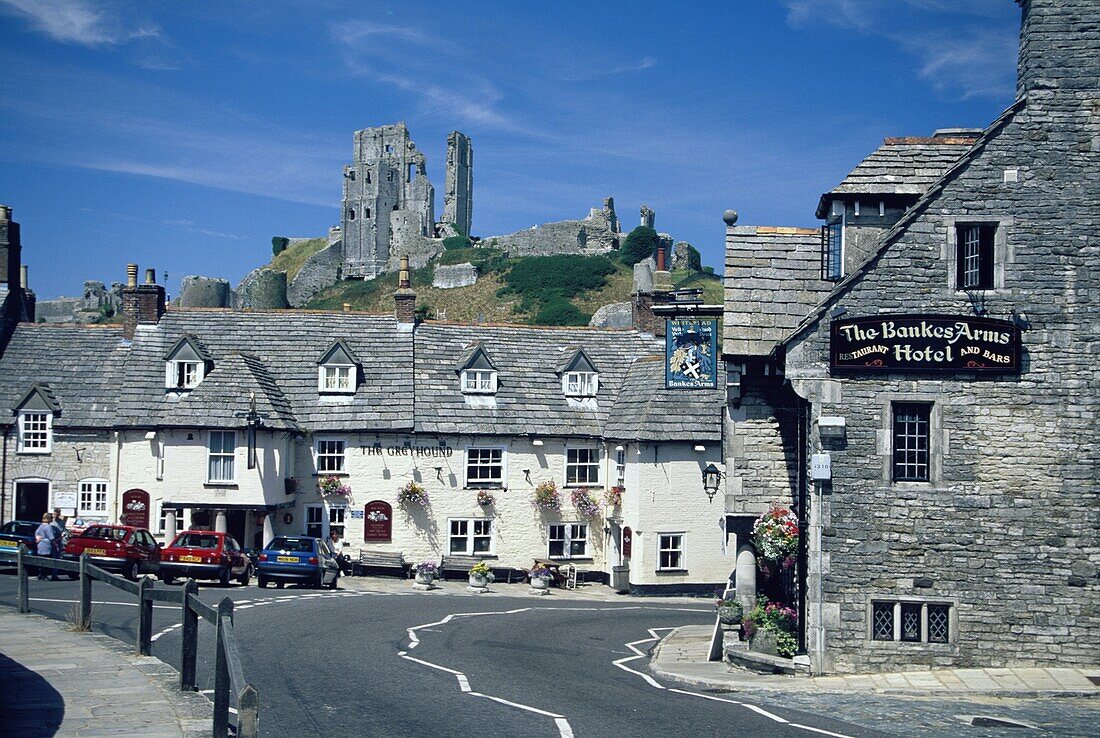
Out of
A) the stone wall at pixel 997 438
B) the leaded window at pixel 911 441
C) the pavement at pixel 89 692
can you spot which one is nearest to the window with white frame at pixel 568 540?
the stone wall at pixel 997 438

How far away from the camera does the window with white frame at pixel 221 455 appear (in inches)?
1486

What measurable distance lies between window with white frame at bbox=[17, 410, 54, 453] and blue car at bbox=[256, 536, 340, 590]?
36.8ft

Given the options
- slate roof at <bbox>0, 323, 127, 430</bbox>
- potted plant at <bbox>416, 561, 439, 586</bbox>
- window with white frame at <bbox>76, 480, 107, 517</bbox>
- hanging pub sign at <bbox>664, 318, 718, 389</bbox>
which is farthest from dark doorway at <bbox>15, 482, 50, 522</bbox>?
hanging pub sign at <bbox>664, 318, 718, 389</bbox>

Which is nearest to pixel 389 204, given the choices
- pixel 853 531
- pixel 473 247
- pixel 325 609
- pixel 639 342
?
pixel 473 247

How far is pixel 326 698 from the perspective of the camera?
1596 centimetres

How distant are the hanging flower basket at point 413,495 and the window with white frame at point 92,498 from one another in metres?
10.1

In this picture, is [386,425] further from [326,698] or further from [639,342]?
[326,698]

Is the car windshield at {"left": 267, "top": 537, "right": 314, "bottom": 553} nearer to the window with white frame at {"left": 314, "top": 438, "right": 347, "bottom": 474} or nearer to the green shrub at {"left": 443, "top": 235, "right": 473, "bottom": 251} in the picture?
the window with white frame at {"left": 314, "top": 438, "right": 347, "bottom": 474}

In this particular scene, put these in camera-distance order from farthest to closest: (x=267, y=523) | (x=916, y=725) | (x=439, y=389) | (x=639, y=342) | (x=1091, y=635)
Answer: (x=639, y=342)
(x=439, y=389)
(x=267, y=523)
(x=1091, y=635)
(x=916, y=725)

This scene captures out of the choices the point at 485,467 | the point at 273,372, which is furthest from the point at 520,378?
the point at 273,372

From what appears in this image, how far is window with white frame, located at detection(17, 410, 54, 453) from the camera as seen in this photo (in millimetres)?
39500

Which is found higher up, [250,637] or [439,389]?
[439,389]

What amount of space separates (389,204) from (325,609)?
125 meters

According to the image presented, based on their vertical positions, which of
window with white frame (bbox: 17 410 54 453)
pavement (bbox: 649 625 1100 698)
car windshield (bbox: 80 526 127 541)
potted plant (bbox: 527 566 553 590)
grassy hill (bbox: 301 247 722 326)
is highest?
grassy hill (bbox: 301 247 722 326)
